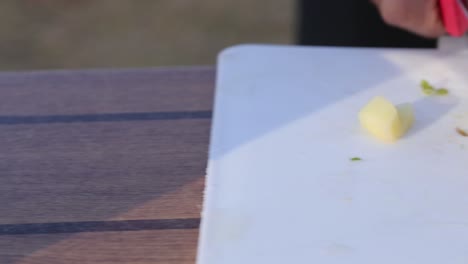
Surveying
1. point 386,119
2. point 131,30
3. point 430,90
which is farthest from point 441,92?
point 131,30

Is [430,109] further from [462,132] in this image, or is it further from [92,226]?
[92,226]

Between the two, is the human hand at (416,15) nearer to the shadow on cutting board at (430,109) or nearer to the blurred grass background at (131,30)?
the shadow on cutting board at (430,109)

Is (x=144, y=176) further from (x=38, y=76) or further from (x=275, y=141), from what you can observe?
(x=38, y=76)

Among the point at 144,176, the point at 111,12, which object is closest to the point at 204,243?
the point at 144,176

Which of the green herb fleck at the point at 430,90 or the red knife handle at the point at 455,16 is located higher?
the red knife handle at the point at 455,16

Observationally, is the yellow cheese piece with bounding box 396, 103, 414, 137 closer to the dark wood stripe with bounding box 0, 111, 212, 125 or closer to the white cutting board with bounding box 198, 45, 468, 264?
the white cutting board with bounding box 198, 45, 468, 264

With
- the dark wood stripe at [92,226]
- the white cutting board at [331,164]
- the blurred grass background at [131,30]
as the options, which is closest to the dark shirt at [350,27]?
the white cutting board at [331,164]

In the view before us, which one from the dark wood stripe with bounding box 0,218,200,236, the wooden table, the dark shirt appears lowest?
the dark wood stripe with bounding box 0,218,200,236

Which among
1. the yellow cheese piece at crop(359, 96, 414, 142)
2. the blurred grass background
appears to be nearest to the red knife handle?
the yellow cheese piece at crop(359, 96, 414, 142)
